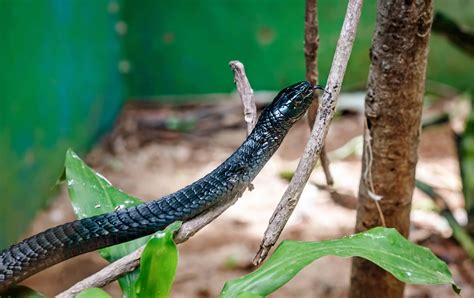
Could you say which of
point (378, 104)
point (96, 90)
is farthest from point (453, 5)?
point (378, 104)

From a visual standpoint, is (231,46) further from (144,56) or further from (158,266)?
(158,266)

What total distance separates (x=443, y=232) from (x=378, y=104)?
1339mm

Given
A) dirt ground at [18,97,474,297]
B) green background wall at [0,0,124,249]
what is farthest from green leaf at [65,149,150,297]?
green background wall at [0,0,124,249]

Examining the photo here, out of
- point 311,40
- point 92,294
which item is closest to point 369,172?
point 311,40

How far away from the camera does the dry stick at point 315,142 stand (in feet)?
3.76

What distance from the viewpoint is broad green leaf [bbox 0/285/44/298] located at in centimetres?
133

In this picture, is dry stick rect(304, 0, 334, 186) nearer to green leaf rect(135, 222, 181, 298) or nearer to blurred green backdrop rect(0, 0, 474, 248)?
green leaf rect(135, 222, 181, 298)

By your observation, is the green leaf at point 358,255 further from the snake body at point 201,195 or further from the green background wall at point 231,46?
the green background wall at point 231,46

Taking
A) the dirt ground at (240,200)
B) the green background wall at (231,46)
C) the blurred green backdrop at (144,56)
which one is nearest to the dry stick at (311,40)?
the dirt ground at (240,200)

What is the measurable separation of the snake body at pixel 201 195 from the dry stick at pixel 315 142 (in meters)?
0.11

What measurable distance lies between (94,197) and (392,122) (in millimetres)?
655

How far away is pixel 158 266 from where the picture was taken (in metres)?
1.11

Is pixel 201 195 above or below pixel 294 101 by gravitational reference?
below

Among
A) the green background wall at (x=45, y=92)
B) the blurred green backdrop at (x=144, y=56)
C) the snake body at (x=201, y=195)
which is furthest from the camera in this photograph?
the blurred green backdrop at (x=144, y=56)
